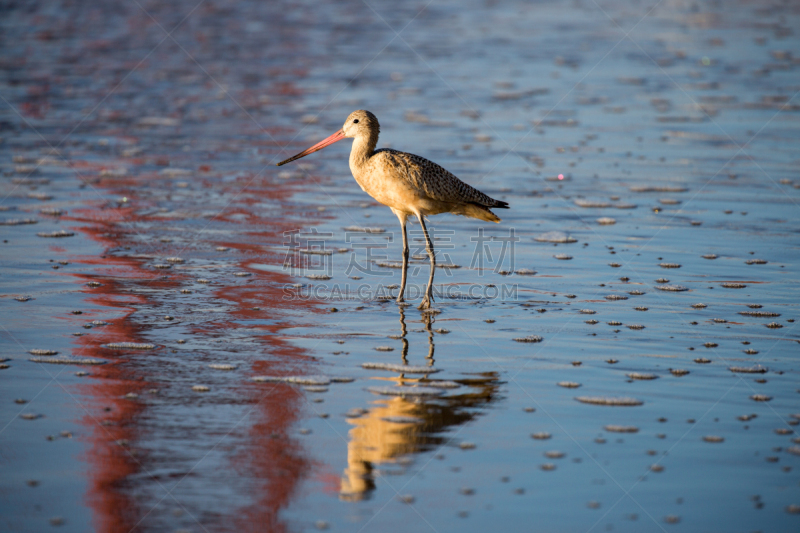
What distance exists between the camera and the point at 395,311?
274 inches

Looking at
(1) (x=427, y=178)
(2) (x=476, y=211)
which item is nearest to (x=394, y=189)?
(1) (x=427, y=178)

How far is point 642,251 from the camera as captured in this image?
839cm

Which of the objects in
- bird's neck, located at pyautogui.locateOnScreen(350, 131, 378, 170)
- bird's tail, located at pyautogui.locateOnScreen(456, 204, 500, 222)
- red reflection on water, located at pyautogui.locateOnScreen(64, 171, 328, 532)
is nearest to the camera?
red reflection on water, located at pyautogui.locateOnScreen(64, 171, 328, 532)

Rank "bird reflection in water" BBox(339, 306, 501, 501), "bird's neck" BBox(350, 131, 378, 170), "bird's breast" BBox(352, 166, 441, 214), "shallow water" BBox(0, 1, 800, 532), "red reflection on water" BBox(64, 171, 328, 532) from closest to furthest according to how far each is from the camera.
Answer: "red reflection on water" BBox(64, 171, 328, 532)
"shallow water" BBox(0, 1, 800, 532)
"bird reflection in water" BBox(339, 306, 501, 501)
"bird's breast" BBox(352, 166, 441, 214)
"bird's neck" BBox(350, 131, 378, 170)

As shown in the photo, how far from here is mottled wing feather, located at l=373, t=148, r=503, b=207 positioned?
7297mm

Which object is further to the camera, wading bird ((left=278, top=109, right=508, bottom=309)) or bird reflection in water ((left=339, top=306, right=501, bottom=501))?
wading bird ((left=278, top=109, right=508, bottom=309))

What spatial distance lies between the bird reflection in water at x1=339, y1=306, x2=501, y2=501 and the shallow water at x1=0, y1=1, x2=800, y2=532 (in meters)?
0.02

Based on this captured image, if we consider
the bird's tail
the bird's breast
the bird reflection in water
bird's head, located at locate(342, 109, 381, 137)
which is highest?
bird's head, located at locate(342, 109, 381, 137)

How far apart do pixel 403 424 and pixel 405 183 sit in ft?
9.71

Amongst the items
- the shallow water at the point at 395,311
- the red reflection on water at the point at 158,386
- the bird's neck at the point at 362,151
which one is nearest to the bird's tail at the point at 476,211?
the shallow water at the point at 395,311

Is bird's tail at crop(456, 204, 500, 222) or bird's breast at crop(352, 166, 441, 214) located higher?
bird's breast at crop(352, 166, 441, 214)

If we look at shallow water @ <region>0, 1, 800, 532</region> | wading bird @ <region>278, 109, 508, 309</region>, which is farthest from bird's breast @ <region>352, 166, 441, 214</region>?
shallow water @ <region>0, 1, 800, 532</region>

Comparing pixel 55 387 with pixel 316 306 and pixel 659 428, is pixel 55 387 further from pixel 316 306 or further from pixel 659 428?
pixel 659 428

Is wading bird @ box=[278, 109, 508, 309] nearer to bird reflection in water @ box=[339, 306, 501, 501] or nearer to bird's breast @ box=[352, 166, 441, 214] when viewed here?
bird's breast @ box=[352, 166, 441, 214]
